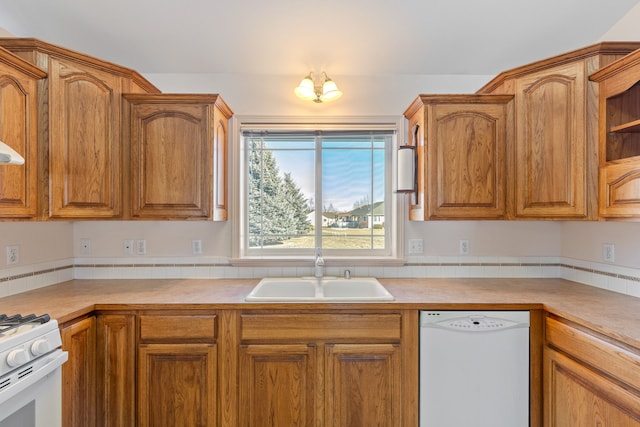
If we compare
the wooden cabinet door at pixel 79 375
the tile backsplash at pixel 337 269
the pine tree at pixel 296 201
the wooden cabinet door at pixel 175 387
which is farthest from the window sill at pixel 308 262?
the wooden cabinet door at pixel 79 375

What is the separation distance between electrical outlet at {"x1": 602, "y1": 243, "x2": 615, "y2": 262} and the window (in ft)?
4.24

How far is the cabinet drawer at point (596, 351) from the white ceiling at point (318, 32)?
1756 millimetres

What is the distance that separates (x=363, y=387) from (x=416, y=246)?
41.9 inches

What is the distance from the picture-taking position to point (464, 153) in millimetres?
1990

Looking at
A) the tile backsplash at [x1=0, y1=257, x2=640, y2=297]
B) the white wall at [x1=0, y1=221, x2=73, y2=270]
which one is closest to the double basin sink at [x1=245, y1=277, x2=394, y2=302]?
the tile backsplash at [x1=0, y1=257, x2=640, y2=297]

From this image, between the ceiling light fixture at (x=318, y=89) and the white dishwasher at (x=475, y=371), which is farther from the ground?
the ceiling light fixture at (x=318, y=89)

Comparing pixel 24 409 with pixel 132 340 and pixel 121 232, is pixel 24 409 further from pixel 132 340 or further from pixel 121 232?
pixel 121 232

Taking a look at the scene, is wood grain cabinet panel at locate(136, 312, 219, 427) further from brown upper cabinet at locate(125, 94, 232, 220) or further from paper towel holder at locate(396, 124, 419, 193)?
paper towel holder at locate(396, 124, 419, 193)

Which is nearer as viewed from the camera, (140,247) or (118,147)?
(118,147)

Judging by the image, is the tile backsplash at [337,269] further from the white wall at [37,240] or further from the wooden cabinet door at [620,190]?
the wooden cabinet door at [620,190]

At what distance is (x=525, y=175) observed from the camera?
193 centimetres

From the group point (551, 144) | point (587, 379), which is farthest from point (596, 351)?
point (551, 144)

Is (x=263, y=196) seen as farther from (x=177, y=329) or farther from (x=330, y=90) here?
(x=177, y=329)

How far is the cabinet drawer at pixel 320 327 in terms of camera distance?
5.63ft
